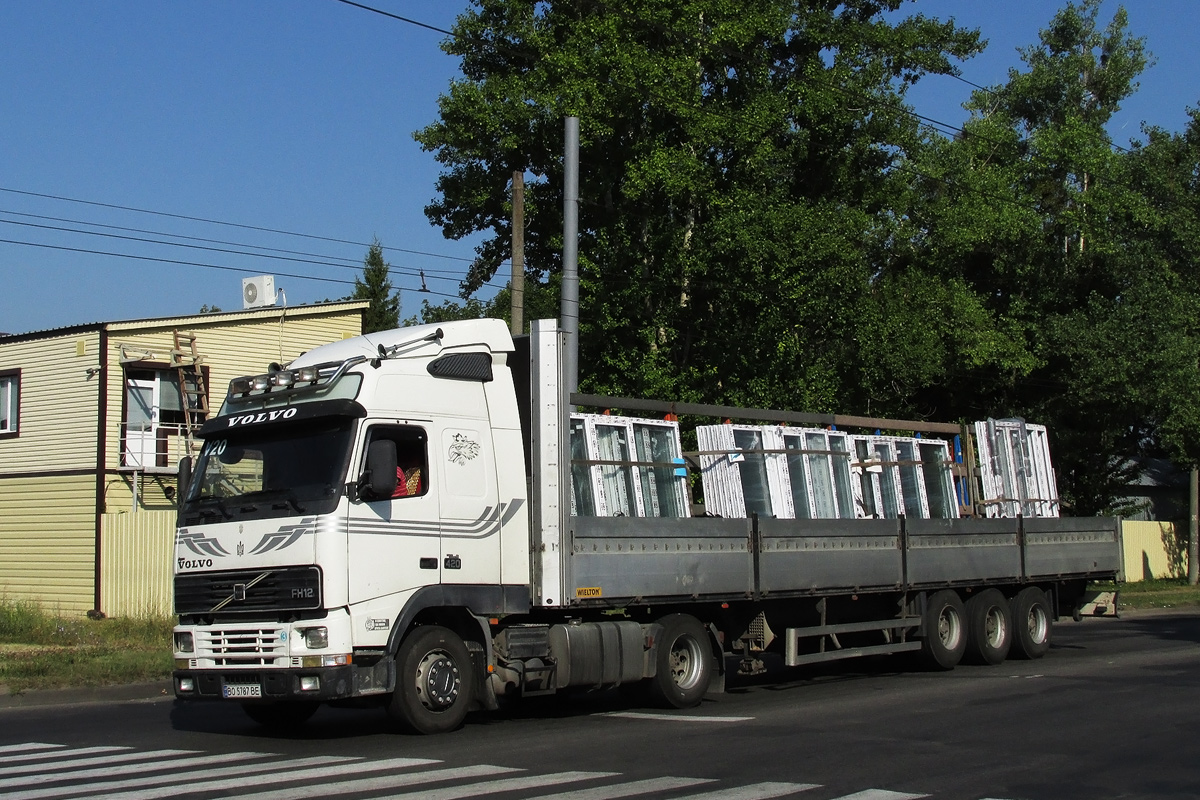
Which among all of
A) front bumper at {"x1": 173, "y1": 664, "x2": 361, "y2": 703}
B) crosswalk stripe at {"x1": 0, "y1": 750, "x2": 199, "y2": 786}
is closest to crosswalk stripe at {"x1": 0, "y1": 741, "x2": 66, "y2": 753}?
crosswalk stripe at {"x1": 0, "y1": 750, "x2": 199, "y2": 786}

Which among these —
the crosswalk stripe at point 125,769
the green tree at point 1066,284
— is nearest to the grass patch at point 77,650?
the crosswalk stripe at point 125,769

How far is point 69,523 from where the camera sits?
26672 mm

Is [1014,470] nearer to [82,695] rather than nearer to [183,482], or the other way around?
[183,482]

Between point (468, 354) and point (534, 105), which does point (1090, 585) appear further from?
point (534, 105)

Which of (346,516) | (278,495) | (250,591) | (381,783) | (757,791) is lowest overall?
(757,791)

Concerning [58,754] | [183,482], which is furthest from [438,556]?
[58,754]

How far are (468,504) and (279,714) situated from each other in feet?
8.87

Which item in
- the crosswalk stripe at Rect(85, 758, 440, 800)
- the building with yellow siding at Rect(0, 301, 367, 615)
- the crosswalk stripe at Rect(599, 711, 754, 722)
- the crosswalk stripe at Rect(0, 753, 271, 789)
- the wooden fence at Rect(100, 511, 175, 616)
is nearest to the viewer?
the crosswalk stripe at Rect(85, 758, 440, 800)

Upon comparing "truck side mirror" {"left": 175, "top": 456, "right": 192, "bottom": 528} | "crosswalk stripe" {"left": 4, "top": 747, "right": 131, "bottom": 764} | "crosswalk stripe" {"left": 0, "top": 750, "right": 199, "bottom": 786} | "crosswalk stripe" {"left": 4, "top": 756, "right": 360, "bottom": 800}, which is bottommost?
"crosswalk stripe" {"left": 4, "top": 756, "right": 360, "bottom": 800}

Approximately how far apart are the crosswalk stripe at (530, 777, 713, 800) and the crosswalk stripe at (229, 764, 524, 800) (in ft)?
3.11

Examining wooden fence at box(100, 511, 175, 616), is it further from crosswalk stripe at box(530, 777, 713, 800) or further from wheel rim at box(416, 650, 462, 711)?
crosswalk stripe at box(530, 777, 713, 800)

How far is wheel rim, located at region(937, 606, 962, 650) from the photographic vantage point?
52.3ft

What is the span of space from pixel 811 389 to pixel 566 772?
19197 millimetres

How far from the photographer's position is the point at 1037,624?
679 inches
